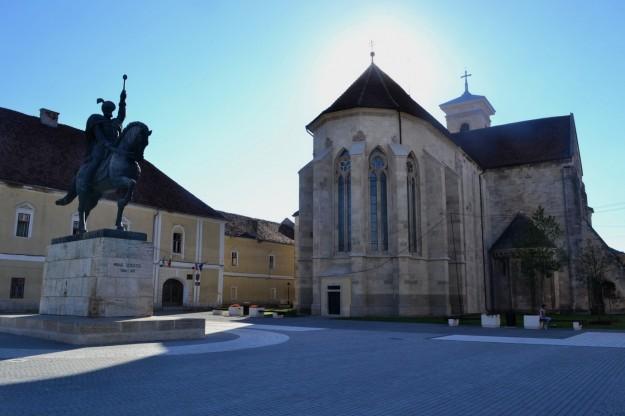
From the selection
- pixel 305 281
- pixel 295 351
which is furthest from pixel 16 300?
pixel 295 351

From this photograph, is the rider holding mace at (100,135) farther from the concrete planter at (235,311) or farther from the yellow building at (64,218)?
the yellow building at (64,218)

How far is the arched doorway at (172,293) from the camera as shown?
4178 cm

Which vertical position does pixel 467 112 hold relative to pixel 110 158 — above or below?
above

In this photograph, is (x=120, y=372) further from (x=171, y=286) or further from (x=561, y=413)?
(x=171, y=286)

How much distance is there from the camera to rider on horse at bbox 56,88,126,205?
52.5ft

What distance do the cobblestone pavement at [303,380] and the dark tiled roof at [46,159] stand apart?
23.4 m

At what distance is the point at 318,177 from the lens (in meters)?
35.2

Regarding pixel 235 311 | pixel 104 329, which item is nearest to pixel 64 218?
pixel 235 311

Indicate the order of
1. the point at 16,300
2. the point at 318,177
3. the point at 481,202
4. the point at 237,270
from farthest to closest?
the point at 237,270
the point at 481,202
the point at 318,177
the point at 16,300

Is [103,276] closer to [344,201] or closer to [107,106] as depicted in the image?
[107,106]

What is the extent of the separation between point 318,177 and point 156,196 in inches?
595

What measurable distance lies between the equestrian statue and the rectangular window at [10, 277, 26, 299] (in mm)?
19876

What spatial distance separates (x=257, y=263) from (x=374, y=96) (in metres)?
26.9

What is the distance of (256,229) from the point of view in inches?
2329
